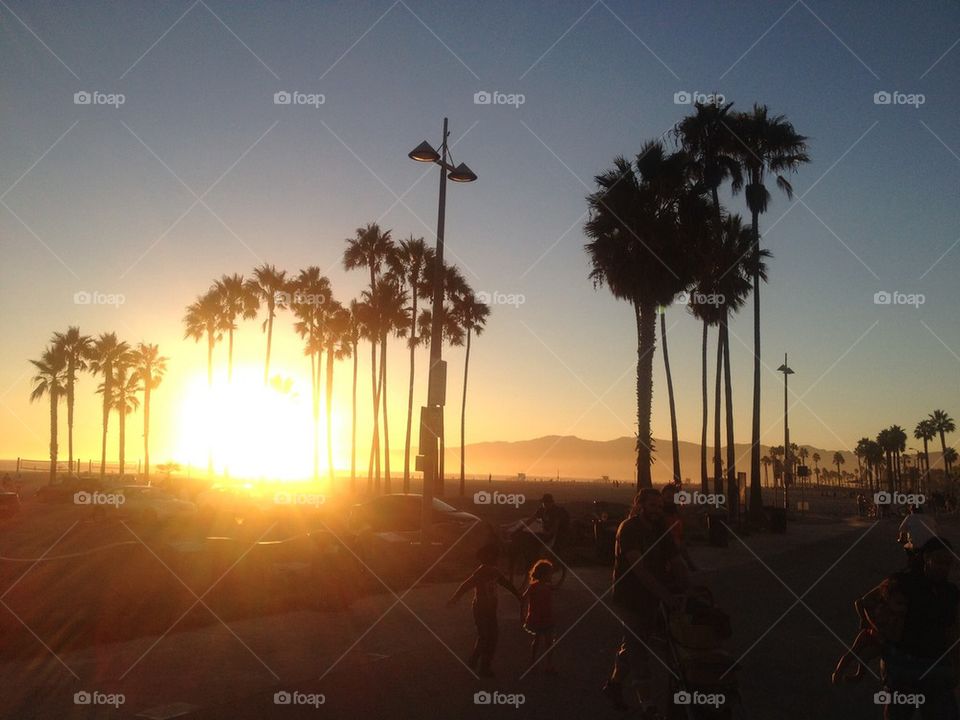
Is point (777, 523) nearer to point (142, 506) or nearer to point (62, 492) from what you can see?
point (142, 506)

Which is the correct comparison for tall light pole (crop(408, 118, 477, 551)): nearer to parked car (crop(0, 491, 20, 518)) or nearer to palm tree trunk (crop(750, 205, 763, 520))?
parked car (crop(0, 491, 20, 518))

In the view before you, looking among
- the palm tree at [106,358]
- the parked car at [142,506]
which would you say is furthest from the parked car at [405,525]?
the palm tree at [106,358]

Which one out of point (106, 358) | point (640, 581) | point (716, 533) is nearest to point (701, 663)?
point (640, 581)

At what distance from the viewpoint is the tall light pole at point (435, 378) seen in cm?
1697

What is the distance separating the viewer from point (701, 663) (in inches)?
231

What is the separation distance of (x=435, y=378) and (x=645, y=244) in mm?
16130

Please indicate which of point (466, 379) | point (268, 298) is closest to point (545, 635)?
point (268, 298)

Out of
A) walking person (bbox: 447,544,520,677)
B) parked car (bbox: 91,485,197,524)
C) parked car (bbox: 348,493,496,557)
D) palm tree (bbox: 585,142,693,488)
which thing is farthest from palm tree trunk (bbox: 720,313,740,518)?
walking person (bbox: 447,544,520,677)

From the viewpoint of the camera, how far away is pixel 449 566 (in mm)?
18641

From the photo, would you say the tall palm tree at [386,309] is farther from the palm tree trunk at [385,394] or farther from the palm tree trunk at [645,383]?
the palm tree trunk at [645,383]

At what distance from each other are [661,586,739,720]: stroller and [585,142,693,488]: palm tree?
24857mm

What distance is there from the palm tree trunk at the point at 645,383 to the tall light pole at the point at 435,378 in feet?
45.1

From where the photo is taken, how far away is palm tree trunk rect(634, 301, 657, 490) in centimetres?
3069

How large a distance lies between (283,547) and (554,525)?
18.1 ft
